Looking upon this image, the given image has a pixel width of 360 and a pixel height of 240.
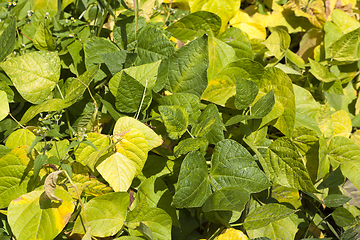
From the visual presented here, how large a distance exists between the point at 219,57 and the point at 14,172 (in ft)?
2.48

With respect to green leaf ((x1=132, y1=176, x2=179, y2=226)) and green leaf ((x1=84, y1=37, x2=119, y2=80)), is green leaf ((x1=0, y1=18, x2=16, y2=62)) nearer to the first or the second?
green leaf ((x1=84, y1=37, x2=119, y2=80))

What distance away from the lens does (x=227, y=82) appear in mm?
999

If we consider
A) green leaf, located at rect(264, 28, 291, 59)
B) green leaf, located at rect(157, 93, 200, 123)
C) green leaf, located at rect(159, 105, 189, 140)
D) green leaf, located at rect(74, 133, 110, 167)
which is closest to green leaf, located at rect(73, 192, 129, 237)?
green leaf, located at rect(74, 133, 110, 167)

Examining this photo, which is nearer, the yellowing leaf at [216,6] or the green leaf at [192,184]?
the green leaf at [192,184]

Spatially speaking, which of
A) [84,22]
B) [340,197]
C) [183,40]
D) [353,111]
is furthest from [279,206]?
Answer: [84,22]

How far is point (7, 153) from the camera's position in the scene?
813 millimetres

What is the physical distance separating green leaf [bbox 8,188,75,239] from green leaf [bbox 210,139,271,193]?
1.34 ft

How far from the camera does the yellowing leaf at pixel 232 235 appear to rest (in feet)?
2.71

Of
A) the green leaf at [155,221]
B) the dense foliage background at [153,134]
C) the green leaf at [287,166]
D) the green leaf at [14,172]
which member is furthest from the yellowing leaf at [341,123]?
the green leaf at [14,172]

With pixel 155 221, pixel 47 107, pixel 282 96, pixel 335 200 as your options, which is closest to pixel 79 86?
pixel 47 107

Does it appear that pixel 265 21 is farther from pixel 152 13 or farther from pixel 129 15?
pixel 129 15

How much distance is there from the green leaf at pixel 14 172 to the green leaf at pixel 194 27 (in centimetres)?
67

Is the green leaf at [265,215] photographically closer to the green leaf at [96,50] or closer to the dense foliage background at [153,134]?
the dense foliage background at [153,134]

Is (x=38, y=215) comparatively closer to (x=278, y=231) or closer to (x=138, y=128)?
(x=138, y=128)
